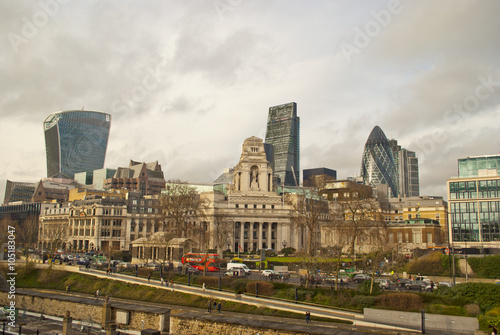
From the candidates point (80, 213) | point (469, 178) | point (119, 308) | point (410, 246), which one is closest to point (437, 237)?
point (410, 246)

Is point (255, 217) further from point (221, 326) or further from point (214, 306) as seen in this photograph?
point (221, 326)

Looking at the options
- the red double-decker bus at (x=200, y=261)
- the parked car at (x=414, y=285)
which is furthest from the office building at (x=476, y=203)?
the red double-decker bus at (x=200, y=261)

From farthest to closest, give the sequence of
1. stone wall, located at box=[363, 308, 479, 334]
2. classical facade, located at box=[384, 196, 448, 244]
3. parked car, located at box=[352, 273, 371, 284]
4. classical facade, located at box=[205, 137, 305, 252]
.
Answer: classical facade, located at box=[205, 137, 305, 252] < classical facade, located at box=[384, 196, 448, 244] < parked car, located at box=[352, 273, 371, 284] < stone wall, located at box=[363, 308, 479, 334]

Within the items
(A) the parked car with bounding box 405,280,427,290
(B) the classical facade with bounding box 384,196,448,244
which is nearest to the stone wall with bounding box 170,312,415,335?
(A) the parked car with bounding box 405,280,427,290

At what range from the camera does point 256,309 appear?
45.2m

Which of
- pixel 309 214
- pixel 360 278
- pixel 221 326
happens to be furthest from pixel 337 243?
pixel 221 326

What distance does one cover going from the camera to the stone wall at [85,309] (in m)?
40.8

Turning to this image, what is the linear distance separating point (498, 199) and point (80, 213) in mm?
117636

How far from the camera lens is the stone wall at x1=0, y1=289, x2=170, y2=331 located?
134ft

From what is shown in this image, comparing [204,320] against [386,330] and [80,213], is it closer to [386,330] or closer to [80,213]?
[386,330]

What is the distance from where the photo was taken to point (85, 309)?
47.3 meters

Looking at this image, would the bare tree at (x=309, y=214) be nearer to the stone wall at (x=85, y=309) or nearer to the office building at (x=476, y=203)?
the office building at (x=476, y=203)

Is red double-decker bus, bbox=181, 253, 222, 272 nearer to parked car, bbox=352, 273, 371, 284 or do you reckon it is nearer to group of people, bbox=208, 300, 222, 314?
parked car, bbox=352, 273, 371, 284

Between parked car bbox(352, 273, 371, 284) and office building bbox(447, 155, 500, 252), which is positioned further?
office building bbox(447, 155, 500, 252)
